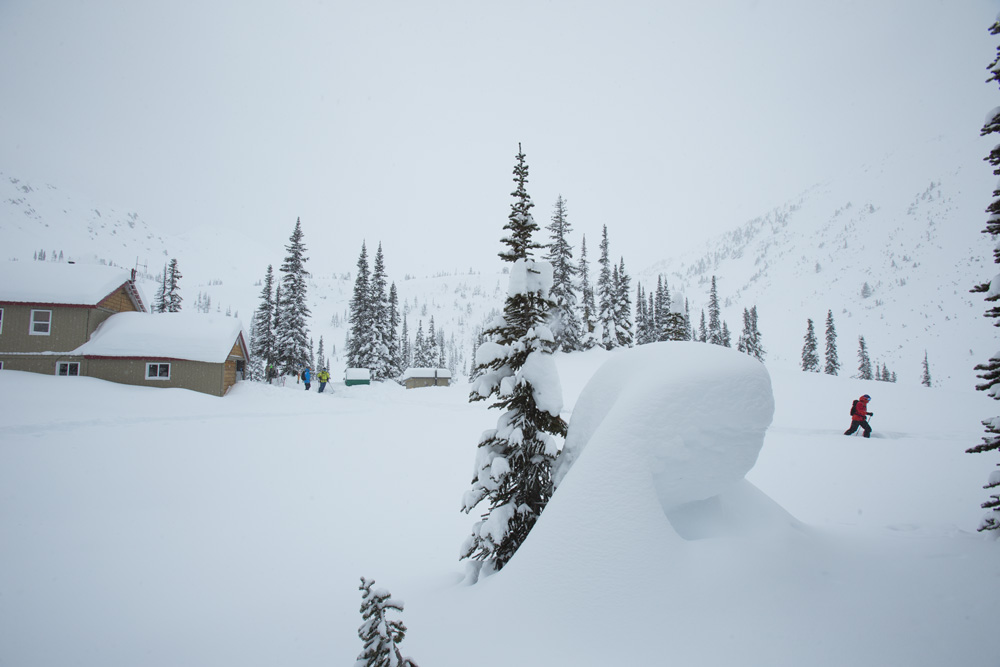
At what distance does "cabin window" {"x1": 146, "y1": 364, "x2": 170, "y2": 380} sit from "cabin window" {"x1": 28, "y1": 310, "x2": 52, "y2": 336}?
16.7 feet

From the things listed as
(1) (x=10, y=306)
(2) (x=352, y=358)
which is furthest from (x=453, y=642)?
(2) (x=352, y=358)

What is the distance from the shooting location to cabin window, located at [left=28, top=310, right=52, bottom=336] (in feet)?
71.8

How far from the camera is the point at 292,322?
36531 mm

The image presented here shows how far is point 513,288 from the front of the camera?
680 cm

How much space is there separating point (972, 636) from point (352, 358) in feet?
156

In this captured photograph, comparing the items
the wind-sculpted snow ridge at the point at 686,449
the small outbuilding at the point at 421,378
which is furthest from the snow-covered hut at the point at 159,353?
the small outbuilding at the point at 421,378

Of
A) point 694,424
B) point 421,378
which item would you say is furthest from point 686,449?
point 421,378

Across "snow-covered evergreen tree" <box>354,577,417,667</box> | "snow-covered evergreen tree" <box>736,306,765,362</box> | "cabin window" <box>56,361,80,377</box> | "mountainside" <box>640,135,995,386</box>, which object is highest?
"mountainside" <box>640,135,995,386</box>

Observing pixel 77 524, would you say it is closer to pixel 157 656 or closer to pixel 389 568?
pixel 157 656

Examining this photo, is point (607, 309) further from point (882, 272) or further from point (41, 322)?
point (882, 272)

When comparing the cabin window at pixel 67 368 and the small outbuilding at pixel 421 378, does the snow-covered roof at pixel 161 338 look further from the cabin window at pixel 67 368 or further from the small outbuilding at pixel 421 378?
the small outbuilding at pixel 421 378

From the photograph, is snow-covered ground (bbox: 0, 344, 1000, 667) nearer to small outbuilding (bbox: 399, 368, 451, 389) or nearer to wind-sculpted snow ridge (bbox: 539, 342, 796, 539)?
wind-sculpted snow ridge (bbox: 539, 342, 796, 539)

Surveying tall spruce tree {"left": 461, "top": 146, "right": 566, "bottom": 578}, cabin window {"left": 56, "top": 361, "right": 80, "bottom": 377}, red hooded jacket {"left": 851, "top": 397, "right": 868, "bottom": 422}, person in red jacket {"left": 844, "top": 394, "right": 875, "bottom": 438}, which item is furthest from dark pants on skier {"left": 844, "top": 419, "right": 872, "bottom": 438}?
cabin window {"left": 56, "top": 361, "right": 80, "bottom": 377}

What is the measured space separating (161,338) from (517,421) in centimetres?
2631
